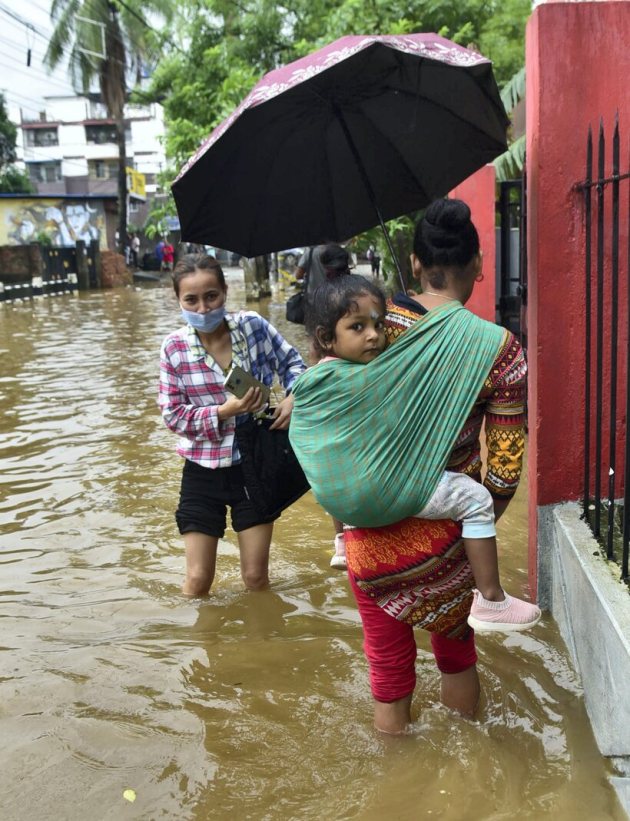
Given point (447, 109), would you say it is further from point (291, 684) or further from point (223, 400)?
point (291, 684)

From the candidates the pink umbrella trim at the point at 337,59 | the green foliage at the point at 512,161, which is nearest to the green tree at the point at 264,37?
the green foliage at the point at 512,161

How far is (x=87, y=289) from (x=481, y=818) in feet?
101

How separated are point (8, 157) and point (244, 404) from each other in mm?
47933

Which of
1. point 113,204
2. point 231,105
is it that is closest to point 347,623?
point 231,105

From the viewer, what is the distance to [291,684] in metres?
3.52

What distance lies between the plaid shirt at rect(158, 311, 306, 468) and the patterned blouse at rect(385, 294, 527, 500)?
1385mm

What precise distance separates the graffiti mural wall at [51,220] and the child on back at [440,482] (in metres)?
31.1

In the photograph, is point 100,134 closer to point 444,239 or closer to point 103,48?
point 103,48

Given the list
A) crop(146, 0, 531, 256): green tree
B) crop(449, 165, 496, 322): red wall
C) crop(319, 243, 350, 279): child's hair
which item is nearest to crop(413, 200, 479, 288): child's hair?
crop(319, 243, 350, 279): child's hair

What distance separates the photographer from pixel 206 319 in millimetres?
3664

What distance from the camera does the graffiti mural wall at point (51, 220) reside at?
31.2 m

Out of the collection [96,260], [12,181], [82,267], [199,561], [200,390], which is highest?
[12,181]

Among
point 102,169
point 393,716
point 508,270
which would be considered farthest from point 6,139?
point 393,716

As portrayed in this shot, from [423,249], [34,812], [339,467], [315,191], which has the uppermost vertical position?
[315,191]
